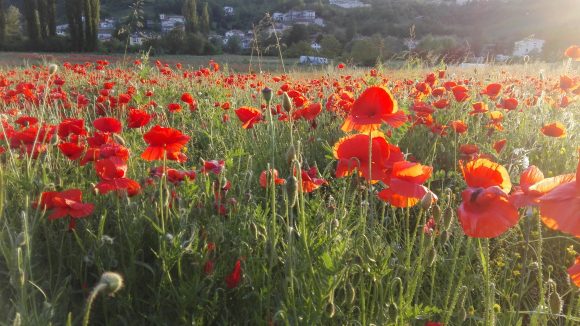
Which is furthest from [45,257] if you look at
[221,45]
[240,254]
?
[221,45]

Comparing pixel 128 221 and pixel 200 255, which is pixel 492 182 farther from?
pixel 128 221

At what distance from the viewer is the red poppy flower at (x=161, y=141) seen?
1674 millimetres

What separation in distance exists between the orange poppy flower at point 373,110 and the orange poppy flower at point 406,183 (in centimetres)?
19

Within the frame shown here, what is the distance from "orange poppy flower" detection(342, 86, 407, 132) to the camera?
1374mm

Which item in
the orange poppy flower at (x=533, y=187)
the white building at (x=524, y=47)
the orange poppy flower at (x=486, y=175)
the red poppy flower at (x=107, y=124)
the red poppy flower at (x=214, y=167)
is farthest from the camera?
the white building at (x=524, y=47)

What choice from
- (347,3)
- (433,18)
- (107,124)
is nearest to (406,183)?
(107,124)

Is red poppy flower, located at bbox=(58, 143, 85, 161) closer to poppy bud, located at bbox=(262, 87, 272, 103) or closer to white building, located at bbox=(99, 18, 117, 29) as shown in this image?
poppy bud, located at bbox=(262, 87, 272, 103)

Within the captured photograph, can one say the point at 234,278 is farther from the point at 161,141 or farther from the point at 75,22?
the point at 75,22

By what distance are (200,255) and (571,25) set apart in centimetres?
2456

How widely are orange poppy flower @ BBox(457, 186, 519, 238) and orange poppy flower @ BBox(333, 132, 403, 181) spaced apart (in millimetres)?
397

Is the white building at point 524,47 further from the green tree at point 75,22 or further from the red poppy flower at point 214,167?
the green tree at point 75,22

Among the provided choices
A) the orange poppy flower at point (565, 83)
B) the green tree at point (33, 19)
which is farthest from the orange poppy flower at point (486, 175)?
the green tree at point (33, 19)

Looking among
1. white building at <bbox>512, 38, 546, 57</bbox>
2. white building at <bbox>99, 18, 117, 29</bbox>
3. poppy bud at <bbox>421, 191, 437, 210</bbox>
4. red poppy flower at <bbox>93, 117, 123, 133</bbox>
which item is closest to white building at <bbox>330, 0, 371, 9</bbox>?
white building at <bbox>99, 18, 117, 29</bbox>

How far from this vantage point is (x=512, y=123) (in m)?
3.87
